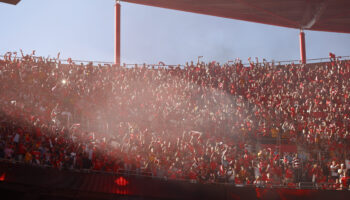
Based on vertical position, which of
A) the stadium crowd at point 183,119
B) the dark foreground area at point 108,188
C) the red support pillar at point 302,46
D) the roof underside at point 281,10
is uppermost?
Answer: the roof underside at point 281,10

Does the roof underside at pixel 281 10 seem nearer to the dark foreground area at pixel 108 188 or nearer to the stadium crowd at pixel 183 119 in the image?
the stadium crowd at pixel 183 119

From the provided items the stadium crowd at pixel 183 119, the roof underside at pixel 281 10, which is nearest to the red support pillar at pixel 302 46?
the roof underside at pixel 281 10

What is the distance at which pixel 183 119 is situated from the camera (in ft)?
55.3

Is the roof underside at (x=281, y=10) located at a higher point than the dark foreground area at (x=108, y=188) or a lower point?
higher

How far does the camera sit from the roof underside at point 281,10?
2512 centimetres

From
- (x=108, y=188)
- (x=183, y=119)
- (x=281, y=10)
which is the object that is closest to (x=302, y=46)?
(x=281, y=10)

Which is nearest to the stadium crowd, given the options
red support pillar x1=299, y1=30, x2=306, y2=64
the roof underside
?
red support pillar x1=299, y1=30, x2=306, y2=64

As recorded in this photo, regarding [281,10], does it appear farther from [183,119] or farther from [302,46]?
[183,119]

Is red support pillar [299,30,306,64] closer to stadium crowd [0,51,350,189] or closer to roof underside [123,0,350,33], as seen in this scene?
roof underside [123,0,350,33]

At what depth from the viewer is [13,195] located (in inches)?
307

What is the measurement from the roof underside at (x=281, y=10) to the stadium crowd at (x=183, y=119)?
5.48 metres

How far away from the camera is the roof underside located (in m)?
25.1

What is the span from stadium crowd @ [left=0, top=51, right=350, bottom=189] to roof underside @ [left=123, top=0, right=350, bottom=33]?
5.48 m

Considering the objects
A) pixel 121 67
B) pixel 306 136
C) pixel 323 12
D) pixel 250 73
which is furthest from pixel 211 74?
pixel 323 12
